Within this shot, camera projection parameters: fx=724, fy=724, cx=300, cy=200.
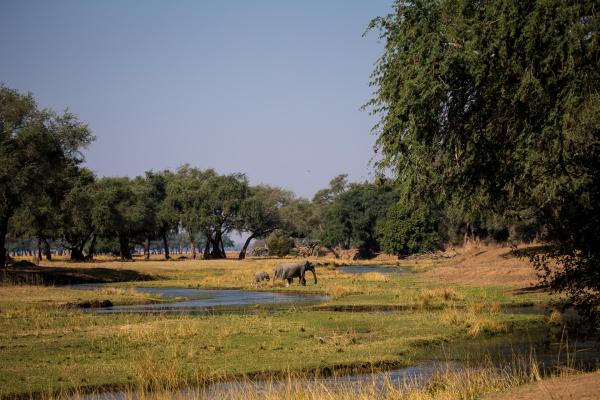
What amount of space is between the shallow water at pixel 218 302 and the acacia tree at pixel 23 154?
48.8 feet

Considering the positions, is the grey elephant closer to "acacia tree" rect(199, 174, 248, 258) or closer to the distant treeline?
the distant treeline

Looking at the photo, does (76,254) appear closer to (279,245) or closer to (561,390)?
(279,245)

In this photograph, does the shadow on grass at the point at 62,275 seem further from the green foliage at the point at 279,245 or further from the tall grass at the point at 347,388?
the green foliage at the point at 279,245

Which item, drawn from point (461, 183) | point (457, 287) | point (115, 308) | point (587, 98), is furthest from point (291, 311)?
point (587, 98)

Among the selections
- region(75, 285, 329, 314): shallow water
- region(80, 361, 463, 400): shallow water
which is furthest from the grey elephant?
region(80, 361, 463, 400): shallow water

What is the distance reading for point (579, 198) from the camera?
17172 mm

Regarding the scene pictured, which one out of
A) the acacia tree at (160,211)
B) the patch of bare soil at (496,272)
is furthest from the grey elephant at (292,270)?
the acacia tree at (160,211)

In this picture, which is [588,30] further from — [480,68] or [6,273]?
[6,273]

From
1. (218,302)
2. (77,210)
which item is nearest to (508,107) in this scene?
(218,302)

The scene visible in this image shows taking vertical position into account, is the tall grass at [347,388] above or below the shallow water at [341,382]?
above

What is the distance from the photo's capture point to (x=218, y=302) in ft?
130

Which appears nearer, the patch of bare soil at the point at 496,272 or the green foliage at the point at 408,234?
the patch of bare soil at the point at 496,272

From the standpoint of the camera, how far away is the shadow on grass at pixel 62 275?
51.4 meters

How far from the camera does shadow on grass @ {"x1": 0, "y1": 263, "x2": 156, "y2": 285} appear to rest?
5138 cm
